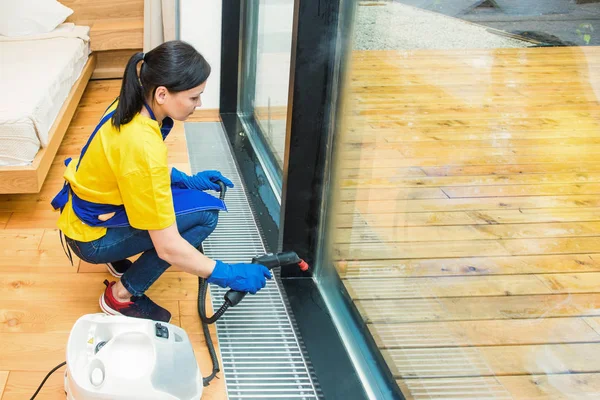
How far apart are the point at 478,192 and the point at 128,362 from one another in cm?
83

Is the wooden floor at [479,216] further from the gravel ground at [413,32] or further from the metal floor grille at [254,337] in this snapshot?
the metal floor grille at [254,337]

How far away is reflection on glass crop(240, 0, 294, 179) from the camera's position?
2.65m

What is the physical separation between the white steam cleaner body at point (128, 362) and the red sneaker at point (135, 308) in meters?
0.34

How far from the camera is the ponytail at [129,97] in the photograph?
1621mm

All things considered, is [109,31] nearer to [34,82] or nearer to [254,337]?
[34,82]

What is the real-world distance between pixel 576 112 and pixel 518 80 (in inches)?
6.6

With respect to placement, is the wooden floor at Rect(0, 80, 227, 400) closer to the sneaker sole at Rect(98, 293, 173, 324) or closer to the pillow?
the sneaker sole at Rect(98, 293, 173, 324)

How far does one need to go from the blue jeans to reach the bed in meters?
0.79

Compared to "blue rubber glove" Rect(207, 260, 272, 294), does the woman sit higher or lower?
higher

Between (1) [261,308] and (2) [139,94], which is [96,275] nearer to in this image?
(1) [261,308]

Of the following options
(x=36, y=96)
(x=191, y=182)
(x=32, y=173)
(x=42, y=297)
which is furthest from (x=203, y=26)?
(x=42, y=297)

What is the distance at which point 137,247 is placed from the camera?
1856mm

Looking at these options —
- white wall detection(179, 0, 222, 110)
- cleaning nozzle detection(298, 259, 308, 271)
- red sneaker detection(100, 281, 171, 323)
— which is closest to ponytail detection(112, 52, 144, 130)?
red sneaker detection(100, 281, 171, 323)

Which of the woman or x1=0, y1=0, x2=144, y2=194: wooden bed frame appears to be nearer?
the woman
